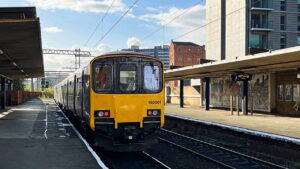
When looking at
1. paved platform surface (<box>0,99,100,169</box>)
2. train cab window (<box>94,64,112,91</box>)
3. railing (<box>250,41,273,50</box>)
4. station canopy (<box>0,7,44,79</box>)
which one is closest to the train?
train cab window (<box>94,64,112,91</box>)

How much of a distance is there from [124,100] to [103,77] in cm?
97

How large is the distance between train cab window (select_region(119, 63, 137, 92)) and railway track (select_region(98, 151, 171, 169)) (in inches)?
86.5

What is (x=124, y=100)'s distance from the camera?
10.5 meters

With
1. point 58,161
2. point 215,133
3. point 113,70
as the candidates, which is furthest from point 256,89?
point 58,161

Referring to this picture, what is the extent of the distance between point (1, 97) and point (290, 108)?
24.2 m

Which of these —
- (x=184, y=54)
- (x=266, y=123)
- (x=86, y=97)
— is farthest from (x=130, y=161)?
(x=184, y=54)

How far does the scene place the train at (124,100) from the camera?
34.2 feet

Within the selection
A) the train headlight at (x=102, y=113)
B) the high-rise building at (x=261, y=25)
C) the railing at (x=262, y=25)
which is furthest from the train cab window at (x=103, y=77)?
the railing at (x=262, y=25)

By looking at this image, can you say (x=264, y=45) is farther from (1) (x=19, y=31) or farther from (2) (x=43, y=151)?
(2) (x=43, y=151)

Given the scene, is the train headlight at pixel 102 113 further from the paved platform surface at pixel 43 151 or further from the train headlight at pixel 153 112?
the train headlight at pixel 153 112

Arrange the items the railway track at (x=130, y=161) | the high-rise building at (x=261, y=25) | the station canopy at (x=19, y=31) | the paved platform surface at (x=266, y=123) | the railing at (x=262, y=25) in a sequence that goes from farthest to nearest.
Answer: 1. the railing at (x=262, y=25)
2. the high-rise building at (x=261, y=25)
3. the paved platform surface at (x=266, y=123)
4. the station canopy at (x=19, y=31)
5. the railway track at (x=130, y=161)

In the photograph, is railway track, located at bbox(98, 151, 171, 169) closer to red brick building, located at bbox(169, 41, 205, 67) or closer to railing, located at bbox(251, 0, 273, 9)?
railing, located at bbox(251, 0, 273, 9)

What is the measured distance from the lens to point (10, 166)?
853 centimetres

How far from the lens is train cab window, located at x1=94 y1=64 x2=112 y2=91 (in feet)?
34.9
